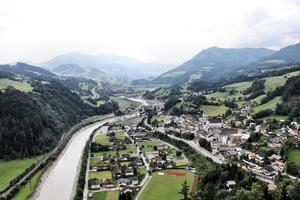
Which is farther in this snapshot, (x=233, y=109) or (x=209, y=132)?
(x=233, y=109)

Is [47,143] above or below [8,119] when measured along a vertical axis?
below

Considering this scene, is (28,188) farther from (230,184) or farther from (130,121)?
(130,121)

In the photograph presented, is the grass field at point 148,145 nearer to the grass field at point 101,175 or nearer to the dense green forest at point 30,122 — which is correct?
the grass field at point 101,175

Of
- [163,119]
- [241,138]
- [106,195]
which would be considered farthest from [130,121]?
[106,195]

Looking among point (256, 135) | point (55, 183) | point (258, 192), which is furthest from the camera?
point (256, 135)

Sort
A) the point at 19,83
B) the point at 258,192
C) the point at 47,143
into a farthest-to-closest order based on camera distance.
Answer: the point at 19,83 → the point at 47,143 → the point at 258,192

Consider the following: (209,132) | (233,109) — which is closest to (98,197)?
(209,132)

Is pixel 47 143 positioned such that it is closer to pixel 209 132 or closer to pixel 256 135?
pixel 209 132
